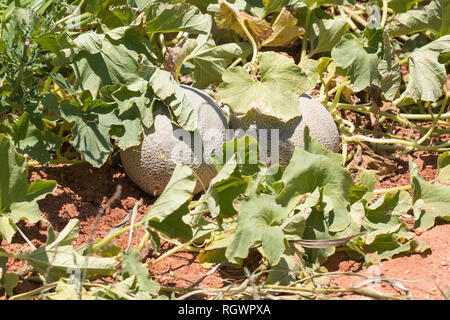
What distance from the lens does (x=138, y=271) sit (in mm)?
2539

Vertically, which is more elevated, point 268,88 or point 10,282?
point 268,88

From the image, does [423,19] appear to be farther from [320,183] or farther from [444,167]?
[320,183]

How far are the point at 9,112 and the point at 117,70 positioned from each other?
1.87ft

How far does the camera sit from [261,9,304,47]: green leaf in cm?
370

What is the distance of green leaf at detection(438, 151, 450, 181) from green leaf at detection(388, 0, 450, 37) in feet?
2.92

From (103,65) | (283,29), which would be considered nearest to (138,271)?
(103,65)

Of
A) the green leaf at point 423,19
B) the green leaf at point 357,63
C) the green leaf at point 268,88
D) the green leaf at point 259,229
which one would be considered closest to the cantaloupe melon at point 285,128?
the green leaf at point 268,88

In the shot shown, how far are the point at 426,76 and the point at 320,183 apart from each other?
121 cm

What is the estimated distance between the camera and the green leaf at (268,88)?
3316mm

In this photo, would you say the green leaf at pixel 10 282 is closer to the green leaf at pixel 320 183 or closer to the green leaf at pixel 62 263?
the green leaf at pixel 62 263

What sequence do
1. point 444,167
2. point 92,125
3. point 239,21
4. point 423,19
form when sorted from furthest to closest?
point 423,19 < point 239,21 < point 444,167 < point 92,125

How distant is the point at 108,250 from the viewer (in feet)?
9.05

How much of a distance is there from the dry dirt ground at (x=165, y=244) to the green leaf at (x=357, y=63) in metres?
0.44

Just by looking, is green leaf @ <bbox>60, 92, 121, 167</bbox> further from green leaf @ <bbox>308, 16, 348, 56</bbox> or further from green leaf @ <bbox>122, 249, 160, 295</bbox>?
green leaf @ <bbox>308, 16, 348, 56</bbox>
